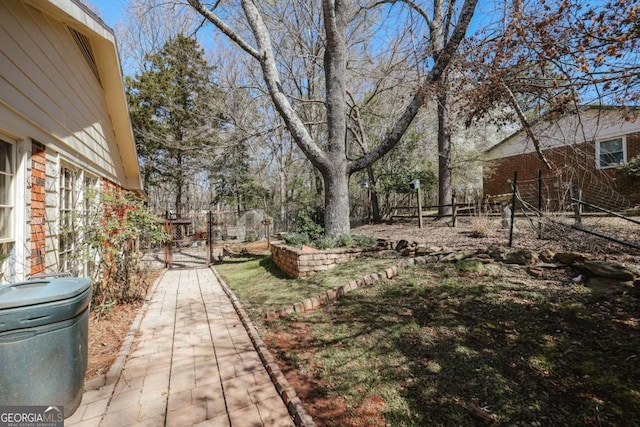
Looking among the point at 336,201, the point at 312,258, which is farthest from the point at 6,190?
the point at 336,201

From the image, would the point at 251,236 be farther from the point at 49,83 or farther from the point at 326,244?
the point at 49,83

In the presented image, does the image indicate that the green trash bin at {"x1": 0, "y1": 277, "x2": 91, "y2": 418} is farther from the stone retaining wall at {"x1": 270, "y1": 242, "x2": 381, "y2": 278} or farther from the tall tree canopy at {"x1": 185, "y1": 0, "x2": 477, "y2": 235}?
the tall tree canopy at {"x1": 185, "y1": 0, "x2": 477, "y2": 235}

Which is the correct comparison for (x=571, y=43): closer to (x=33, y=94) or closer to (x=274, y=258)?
(x=33, y=94)

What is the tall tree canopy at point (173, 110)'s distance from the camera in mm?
15492

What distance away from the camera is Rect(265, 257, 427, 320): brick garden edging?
3.96 meters

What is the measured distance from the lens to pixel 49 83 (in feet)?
11.3

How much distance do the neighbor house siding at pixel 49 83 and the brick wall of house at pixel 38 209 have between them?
11.9 inches

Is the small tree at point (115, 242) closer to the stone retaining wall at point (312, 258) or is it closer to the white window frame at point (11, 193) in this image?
the white window frame at point (11, 193)

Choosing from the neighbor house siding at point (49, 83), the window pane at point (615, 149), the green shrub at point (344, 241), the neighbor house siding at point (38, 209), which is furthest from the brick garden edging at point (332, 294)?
the window pane at point (615, 149)

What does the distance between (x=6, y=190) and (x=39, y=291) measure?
1751 millimetres

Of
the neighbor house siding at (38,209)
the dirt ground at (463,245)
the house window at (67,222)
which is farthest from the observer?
the house window at (67,222)

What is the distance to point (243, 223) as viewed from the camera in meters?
15.5

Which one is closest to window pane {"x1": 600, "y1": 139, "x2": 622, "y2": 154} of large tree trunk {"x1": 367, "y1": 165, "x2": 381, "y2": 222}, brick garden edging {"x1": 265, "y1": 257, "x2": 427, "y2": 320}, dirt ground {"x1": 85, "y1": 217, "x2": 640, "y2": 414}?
dirt ground {"x1": 85, "y1": 217, "x2": 640, "y2": 414}

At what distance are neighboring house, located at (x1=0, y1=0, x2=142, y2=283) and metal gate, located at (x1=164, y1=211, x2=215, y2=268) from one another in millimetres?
2294
